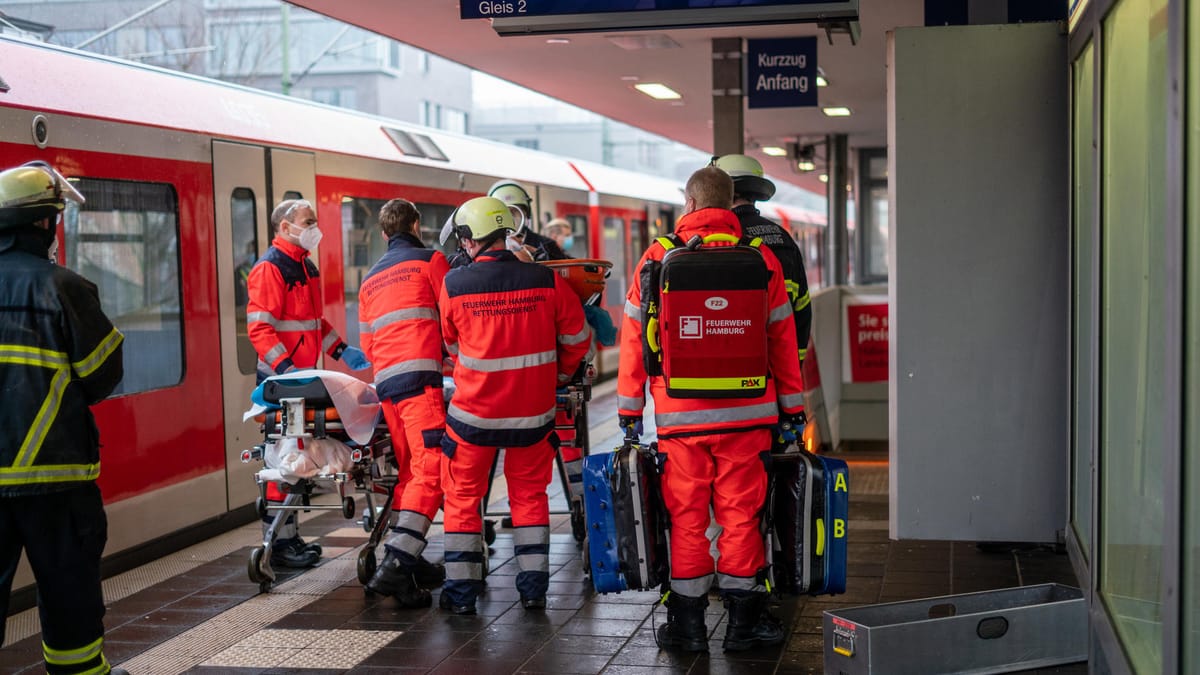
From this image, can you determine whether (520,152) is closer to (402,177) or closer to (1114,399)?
(402,177)

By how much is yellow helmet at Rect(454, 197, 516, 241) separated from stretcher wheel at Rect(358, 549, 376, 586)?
Result: 1638 millimetres

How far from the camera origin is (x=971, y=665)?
15.4 ft

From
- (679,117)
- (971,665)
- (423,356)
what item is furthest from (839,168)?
(971,665)

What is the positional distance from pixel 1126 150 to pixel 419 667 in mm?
3213

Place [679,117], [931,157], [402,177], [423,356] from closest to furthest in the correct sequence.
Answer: [931,157]
[423,356]
[402,177]
[679,117]

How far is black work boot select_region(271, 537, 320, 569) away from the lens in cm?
700

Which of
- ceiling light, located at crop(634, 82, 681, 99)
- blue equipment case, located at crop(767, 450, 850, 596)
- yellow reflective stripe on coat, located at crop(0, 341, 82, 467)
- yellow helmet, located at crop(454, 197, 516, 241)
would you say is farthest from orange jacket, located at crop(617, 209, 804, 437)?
ceiling light, located at crop(634, 82, 681, 99)

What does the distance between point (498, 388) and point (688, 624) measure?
1.35 m

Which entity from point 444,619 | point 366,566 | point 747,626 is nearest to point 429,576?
point 366,566

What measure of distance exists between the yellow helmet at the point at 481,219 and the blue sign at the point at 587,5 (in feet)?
2.82

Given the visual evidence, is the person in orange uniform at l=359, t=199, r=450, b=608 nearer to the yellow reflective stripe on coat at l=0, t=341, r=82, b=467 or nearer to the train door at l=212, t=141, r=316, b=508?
the train door at l=212, t=141, r=316, b=508

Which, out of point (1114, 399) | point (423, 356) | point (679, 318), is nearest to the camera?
point (1114, 399)

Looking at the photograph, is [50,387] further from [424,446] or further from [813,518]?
[813,518]

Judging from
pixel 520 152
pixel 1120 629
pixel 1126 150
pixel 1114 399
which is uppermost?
pixel 520 152
